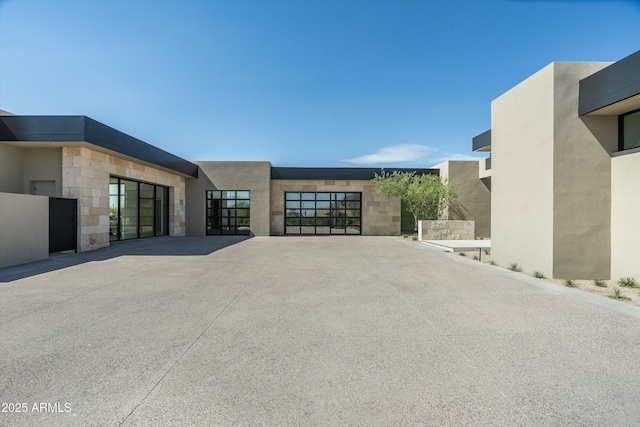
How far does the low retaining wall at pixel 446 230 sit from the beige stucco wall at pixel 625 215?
10824 mm

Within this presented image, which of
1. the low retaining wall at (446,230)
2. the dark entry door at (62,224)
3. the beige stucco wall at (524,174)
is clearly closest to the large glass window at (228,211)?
the dark entry door at (62,224)

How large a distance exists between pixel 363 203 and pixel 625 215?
52.2ft

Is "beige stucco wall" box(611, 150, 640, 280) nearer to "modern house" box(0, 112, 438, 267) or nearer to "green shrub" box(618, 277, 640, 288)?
"green shrub" box(618, 277, 640, 288)

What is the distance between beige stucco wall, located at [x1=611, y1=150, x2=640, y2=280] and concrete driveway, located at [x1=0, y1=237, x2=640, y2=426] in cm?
232

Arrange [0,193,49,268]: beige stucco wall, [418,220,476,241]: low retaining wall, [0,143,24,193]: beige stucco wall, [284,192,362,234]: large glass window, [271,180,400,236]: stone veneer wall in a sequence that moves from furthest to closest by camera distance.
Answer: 1. [284,192,362,234]: large glass window
2. [271,180,400,236]: stone veneer wall
3. [418,220,476,241]: low retaining wall
4. [0,143,24,193]: beige stucco wall
5. [0,193,49,268]: beige stucco wall

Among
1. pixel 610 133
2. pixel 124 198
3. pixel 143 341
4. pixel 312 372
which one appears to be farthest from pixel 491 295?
pixel 124 198

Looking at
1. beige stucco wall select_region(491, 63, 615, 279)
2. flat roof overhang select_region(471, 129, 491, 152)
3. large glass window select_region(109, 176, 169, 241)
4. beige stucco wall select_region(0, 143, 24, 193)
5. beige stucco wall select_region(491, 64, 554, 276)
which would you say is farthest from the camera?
flat roof overhang select_region(471, 129, 491, 152)

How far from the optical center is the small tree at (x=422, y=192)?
19859mm

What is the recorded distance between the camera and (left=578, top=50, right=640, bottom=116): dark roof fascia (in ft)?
22.6

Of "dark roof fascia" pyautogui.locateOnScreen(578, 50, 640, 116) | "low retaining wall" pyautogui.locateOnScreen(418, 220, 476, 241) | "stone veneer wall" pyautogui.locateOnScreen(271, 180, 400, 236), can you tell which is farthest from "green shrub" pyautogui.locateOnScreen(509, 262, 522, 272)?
"stone veneer wall" pyautogui.locateOnScreen(271, 180, 400, 236)

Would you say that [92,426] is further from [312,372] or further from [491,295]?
[491,295]

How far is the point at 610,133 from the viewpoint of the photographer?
26.8ft

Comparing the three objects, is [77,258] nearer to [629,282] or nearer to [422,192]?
[629,282]

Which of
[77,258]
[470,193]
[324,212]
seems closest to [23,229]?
[77,258]
